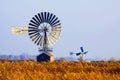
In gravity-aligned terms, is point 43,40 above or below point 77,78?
above

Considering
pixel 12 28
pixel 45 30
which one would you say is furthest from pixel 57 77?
pixel 12 28

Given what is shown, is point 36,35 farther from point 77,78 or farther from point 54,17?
point 77,78

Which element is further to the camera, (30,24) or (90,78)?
(30,24)

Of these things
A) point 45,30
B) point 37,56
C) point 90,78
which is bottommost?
point 90,78

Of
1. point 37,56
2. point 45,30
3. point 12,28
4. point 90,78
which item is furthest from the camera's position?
point 12,28

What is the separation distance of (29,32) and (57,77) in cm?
4307

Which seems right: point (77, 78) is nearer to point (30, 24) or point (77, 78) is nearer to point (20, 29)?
point (30, 24)

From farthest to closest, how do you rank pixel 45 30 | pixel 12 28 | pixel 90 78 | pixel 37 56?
1. pixel 12 28
2. pixel 45 30
3. pixel 37 56
4. pixel 90 78

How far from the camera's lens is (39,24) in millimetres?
58281

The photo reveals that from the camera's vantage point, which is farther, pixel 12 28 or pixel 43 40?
pixel 12 28

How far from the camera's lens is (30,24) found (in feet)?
191

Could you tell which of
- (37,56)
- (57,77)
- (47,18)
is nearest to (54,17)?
(47,18)

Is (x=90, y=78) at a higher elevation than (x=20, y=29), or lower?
lower

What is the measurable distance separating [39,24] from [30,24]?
1038 mm
